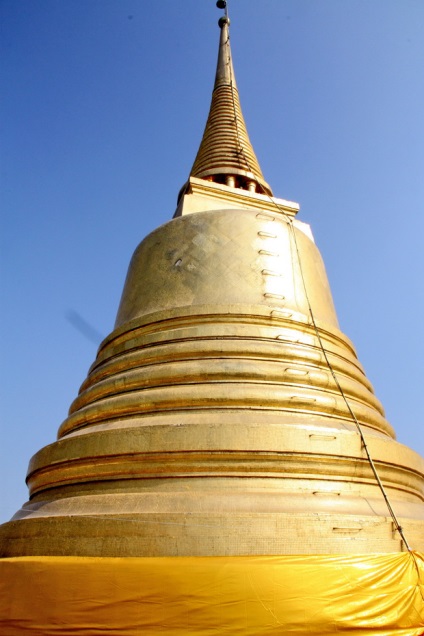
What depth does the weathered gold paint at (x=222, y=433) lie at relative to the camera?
3.44 meters

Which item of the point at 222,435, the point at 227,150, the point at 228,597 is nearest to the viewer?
the point at 228,597

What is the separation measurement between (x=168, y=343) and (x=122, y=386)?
0.62 metres

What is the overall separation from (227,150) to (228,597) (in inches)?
323

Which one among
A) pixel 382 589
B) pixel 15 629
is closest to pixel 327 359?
pixel 382 589

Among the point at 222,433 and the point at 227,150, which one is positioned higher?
the point at 227,150

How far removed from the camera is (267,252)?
6.02 meters

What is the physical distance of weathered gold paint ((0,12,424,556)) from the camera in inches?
135

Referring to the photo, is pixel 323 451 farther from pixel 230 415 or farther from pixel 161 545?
pixel 161 545

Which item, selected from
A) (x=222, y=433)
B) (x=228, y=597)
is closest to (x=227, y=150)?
(x=222, y=433)

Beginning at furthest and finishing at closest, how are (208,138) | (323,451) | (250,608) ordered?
(208,138) < (323,451) < (250,608)

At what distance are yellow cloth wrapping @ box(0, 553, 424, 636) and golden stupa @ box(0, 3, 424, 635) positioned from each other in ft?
0.16

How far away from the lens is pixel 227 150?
959 centimetres

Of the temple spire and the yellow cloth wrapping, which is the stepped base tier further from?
the temple spire

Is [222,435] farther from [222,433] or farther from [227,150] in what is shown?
[227,150]
